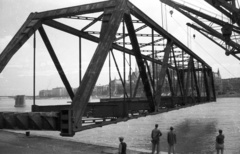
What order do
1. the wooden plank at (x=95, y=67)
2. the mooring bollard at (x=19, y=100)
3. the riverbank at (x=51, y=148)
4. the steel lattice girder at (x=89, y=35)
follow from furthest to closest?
the mooring bollard at (x=19, y=100) → the riverbank at (x=51, y=148) → the steel lattice girder at (x=89, y=35) → the wooden plank at (x=95, y=67)

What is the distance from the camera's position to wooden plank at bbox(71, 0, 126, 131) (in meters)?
8.55

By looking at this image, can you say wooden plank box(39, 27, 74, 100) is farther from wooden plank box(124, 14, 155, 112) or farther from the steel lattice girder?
wooden plank box(124, 14, 155, 112)

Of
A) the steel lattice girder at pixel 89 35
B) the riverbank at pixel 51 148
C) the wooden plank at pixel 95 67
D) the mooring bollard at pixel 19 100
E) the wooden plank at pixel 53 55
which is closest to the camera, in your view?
the wooden plank at pixel 95 67

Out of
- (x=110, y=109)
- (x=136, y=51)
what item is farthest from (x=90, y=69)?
(x=136, y=51)

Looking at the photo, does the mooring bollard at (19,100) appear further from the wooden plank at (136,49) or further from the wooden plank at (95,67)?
the wooden plank at (95,67)

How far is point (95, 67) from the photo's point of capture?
9156 millimetres

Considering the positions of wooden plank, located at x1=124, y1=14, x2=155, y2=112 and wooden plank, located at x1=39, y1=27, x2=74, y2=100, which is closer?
wooden plank, located at x1=124, y1=14, x2=155, y2=112

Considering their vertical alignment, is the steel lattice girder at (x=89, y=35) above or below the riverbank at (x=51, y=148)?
above

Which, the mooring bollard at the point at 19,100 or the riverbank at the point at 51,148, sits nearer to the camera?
the riverbank at the point at 51,148

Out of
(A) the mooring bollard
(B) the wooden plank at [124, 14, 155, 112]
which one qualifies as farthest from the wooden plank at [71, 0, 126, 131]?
(A) the mooring bollard

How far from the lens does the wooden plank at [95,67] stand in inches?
337

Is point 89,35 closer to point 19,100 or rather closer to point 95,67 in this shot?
point 95,67

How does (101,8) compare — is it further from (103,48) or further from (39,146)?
(39,146)

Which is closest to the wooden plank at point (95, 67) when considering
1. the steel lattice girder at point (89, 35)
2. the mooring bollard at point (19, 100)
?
the steel lattice girder at point (89, 35)
